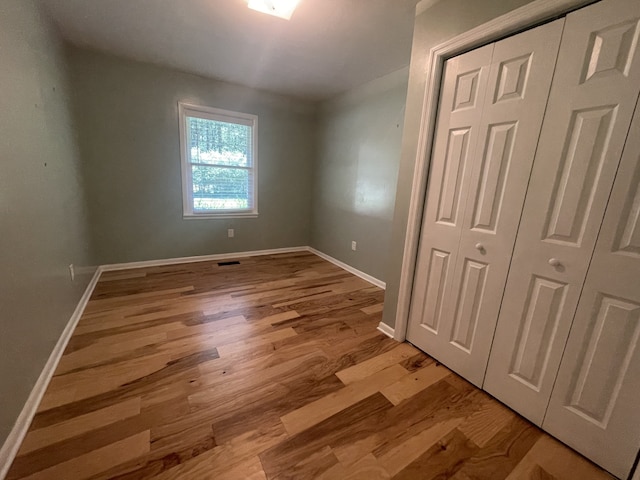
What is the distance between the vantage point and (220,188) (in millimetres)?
3676

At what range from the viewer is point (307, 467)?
1074 mm

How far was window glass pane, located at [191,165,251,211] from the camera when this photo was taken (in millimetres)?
3510

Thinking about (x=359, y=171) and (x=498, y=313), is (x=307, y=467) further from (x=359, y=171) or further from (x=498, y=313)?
(x=359, y=171)

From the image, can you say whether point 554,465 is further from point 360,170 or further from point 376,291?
point 360,170

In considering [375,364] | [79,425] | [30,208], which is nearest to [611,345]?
[375,364]

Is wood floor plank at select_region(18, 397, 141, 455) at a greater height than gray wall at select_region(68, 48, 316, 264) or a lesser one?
lesser

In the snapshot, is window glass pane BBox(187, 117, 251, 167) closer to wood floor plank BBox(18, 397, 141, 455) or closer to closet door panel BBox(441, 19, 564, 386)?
wood floor plank BBox(18, 397, 141, 455)

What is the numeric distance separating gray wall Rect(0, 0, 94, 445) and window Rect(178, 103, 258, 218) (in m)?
1.27

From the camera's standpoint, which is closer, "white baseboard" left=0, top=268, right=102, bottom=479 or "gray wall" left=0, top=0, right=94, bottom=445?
"white baseboard" left=0, top=268, right=102, bottom=479

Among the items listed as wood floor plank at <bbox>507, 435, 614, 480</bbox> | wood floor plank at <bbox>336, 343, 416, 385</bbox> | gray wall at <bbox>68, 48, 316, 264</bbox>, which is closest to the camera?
wood floor plank at <bbox>507, 435, 614, 480</bbox>

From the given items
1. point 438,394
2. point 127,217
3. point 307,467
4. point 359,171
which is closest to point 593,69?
point 438,394

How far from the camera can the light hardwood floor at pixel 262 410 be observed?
108cm

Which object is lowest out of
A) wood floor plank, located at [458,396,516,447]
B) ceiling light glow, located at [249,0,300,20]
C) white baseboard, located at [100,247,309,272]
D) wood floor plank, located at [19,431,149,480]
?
wood floor plank, located at [19,431,149,480]

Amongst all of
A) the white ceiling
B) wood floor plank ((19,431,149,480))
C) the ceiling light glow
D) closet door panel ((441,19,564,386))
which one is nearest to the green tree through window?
the white ceiling
